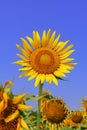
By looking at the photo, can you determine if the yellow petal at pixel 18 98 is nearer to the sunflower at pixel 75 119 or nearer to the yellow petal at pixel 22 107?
the yellow petal at pixel 22 107

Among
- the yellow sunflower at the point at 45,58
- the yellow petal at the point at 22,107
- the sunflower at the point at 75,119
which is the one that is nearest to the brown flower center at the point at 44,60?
the yellow sunflower at the point at 45,58

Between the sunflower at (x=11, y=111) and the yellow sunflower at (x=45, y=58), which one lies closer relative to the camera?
the sunflower at (x=11, y=111)

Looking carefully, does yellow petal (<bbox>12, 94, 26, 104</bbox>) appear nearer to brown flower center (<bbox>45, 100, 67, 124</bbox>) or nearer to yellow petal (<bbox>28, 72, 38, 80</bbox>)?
brown flower center (<bbox>45, 100, 67, 124</bbox>)

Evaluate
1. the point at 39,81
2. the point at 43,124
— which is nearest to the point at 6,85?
the point at 39,81

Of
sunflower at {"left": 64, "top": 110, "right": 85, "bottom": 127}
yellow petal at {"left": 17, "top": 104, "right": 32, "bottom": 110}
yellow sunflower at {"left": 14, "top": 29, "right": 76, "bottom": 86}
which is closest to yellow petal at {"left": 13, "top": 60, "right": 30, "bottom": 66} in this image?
yellow sunflower at {"left": 14, "top": 29, "right": 76, "bottom": 86}

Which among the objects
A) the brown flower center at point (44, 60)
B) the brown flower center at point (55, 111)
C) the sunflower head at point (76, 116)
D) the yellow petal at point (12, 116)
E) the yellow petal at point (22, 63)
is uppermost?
the brown flower center at point (44, 60)

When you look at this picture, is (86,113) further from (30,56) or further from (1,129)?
(1,129)

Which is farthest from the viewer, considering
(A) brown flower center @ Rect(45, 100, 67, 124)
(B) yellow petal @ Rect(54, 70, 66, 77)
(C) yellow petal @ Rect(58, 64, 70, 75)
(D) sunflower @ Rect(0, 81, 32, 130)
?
(C) yellow petal @ Rect(58, 64, 70, 75)
